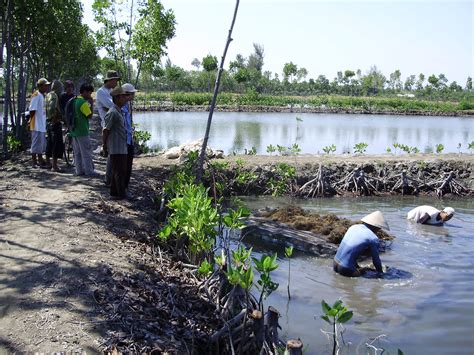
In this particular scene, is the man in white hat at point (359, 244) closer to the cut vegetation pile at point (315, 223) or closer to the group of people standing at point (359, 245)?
the group of people standing at point (359, 245)

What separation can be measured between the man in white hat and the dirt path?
9.64ft

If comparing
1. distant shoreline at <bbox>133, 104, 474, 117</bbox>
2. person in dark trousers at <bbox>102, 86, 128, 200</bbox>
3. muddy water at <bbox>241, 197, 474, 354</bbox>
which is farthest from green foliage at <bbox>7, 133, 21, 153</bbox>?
distant shoreline at <bbox>133, 104, 474, 117</bbox>

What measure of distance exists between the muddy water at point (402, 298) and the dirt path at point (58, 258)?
Result: 7.70 feet

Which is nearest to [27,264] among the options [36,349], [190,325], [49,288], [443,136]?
[49,288]

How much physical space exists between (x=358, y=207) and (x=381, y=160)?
3.03 metres

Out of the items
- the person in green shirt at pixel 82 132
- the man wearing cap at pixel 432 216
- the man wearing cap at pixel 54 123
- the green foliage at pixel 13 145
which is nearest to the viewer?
the person in green shirt at pixel 82 132

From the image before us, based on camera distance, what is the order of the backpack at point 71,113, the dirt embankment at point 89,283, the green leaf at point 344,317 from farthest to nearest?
the backpack at point 71,113, the dirt embankment at point 89,283, the green leaf at point 344,317

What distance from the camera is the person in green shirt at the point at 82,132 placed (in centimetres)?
833

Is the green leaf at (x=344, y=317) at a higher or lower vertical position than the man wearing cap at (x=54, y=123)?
lower

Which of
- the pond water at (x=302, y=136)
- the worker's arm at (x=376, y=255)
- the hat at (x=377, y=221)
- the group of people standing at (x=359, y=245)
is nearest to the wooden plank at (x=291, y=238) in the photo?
the group of people standing at (x=359, y=245)

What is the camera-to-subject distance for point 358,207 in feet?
40.0

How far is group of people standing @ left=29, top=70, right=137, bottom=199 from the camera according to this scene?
7254 millimetres

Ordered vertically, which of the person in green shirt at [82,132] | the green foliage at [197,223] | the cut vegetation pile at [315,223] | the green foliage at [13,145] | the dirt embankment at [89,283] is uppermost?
the person in green shirt at [82,132]

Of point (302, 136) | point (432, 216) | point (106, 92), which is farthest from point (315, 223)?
point (302, 136)
